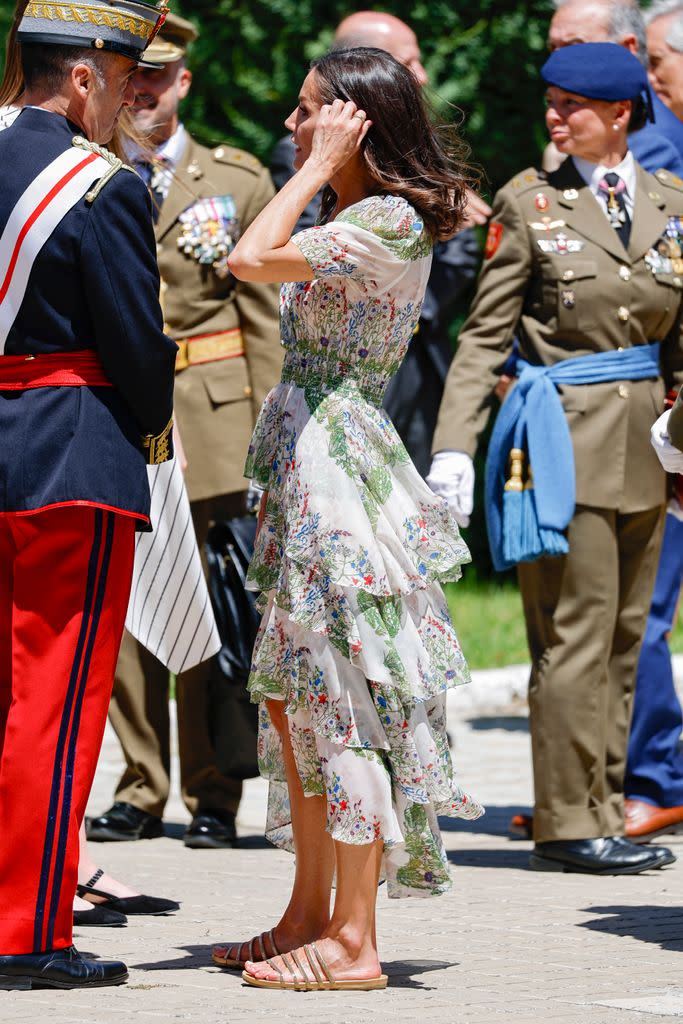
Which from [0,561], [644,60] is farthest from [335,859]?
[644,60]

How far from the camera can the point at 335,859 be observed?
167 inches

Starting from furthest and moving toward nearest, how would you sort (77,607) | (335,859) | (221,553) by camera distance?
(221,553)
(335,859)
(77,607)

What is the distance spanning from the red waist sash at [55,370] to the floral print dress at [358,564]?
0.45 m

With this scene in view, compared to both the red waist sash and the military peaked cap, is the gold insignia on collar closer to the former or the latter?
the military peaked cap

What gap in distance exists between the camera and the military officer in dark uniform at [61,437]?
13.0 ft

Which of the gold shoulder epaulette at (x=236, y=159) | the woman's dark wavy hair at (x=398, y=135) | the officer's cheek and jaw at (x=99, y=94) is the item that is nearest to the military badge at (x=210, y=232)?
the gold shoulder epaulette at (x=236, y=159)

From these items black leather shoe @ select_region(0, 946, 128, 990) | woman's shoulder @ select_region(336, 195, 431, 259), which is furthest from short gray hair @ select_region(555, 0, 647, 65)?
black leather shoe @ select_region(0, 946, 128, 990)

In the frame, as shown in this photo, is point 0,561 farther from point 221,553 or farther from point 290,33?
point 290,33

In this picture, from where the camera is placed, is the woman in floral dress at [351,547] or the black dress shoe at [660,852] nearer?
the woman in floral dress at [351,547]

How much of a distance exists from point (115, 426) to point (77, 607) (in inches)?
14.5

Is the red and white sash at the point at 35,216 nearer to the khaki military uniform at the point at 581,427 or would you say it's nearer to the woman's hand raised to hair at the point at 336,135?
the woman's hand raised to hair at the point at 336,135

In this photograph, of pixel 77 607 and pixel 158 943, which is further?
pixel 158 943

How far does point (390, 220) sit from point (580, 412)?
178 cm

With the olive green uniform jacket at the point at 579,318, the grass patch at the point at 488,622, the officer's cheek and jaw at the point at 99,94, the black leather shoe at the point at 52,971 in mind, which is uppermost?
the officer's cheek and jaw at the point at 99,94
